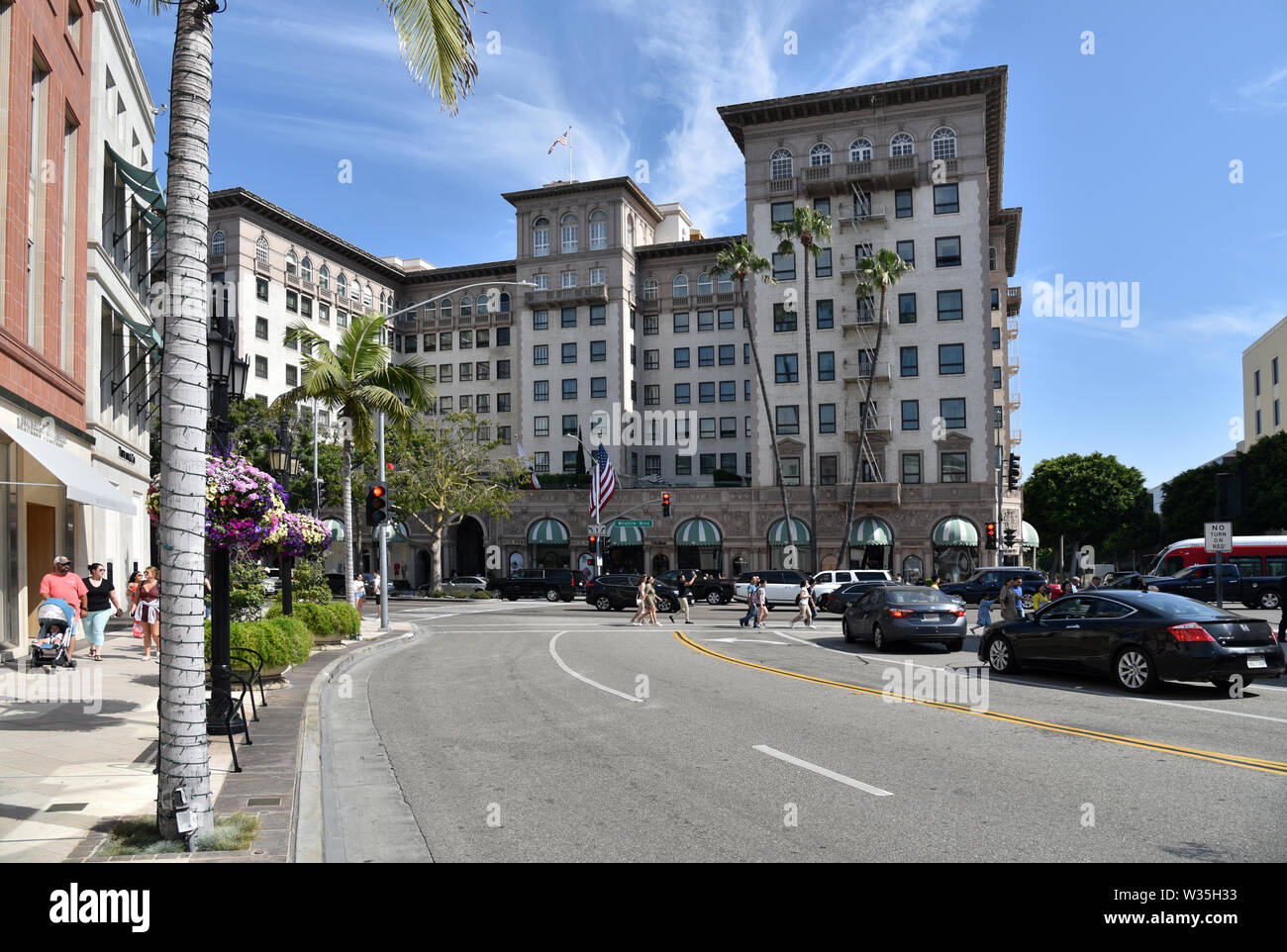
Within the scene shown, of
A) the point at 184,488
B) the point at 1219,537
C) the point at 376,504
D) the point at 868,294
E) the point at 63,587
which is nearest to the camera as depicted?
the point at 184,488

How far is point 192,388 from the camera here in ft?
22.7

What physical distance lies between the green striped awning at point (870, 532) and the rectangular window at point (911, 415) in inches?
233

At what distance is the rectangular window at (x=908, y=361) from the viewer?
5875cm

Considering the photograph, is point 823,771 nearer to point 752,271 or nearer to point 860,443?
point 860,443

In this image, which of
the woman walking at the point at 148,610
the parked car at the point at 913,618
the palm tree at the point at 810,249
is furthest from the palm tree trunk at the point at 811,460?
the woman walking at the point at 148,610

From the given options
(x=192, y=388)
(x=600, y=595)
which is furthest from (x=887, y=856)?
(x=600, y=595)

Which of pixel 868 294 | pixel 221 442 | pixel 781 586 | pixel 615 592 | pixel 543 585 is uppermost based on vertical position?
pixel 868 294

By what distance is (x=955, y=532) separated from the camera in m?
56.1

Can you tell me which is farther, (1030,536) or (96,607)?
(1030,536)

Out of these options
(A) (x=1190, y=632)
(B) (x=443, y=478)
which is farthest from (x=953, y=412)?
(A) (x=1190, y=632)

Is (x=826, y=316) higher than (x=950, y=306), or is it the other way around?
(x=950, y=306)

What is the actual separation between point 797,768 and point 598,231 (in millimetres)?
66772

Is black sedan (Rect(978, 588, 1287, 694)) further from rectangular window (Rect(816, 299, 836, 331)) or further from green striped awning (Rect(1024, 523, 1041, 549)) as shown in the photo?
green striped awning (Rect(1024, 523, 1041, 549))

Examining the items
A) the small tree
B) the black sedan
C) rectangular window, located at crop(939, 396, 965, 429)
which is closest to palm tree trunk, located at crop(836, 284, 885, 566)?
rectangular window, located at crop(939, 396, 965, 429)
